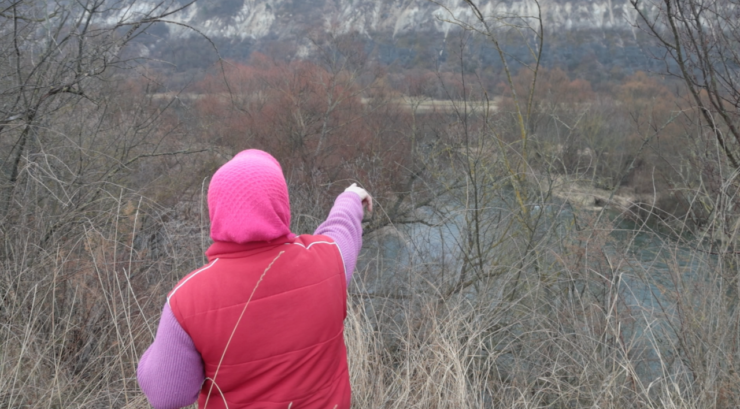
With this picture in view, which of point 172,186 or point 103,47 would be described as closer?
point 103,47

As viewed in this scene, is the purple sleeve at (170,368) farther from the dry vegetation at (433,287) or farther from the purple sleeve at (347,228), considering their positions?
the dry vegetation at (433,287)

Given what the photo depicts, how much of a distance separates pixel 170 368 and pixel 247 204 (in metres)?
0.41

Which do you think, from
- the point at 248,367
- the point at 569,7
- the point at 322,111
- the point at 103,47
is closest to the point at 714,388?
the point at 248,367

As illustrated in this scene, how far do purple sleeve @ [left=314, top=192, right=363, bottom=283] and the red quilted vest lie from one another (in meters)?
0.12

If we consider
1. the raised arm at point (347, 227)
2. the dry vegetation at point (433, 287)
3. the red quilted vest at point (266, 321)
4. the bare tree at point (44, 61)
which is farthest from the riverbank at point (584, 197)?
the bare tree at point (44, 61)

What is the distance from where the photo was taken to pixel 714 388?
186 cm

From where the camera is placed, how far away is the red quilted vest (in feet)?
3.65

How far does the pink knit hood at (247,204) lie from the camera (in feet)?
3.69

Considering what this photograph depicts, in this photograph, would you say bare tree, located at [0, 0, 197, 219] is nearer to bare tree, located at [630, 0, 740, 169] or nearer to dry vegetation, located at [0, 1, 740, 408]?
dry vegetation, located at [0, 1, 740, 408]

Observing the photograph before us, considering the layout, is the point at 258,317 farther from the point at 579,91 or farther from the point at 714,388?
the point at 579,91

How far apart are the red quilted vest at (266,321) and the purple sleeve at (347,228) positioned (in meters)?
0.12

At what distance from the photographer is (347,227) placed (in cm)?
148

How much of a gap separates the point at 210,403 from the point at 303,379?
0.25 m

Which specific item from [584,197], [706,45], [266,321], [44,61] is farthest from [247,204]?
[584,197]
